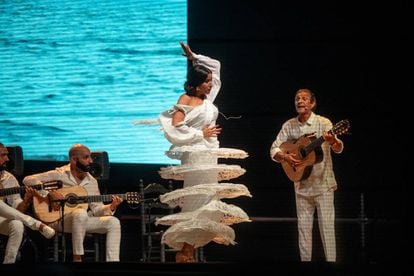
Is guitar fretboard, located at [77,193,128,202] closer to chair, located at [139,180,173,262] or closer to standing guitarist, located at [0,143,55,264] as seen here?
chair, located at [139,180,173,262]

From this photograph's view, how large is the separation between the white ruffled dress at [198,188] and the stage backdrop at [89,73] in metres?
1.96

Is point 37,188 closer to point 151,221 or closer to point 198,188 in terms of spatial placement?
point 151,221

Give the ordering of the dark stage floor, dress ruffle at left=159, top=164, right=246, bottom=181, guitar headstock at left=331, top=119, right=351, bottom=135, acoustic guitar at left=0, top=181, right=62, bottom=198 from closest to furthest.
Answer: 1. the dark stage floor
2. dress ruffle at left=159, top=164, right=246, bottom=181
3. guitar headstock at left=331, top=119, right=351, bottom=135
4. acoustic guitar at left=0, top=181, right=62, bottom=198

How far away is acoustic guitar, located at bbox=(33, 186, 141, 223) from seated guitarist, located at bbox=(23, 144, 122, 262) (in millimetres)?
11

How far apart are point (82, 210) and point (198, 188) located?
1088 mm

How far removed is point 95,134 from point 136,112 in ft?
1.38

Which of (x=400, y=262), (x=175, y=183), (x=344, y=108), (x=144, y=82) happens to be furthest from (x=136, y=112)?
(x=400, y=262)

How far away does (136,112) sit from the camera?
9039mm

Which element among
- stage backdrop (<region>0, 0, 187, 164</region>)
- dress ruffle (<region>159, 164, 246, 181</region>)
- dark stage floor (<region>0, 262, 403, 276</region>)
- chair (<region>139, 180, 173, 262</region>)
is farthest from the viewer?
stage backdrop (<region>0, 0, 187, 164</region>)

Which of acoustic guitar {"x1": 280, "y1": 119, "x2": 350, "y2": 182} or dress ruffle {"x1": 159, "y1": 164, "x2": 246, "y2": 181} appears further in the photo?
acoustic guitar {"x1": 280, "y1": 119, "x2": 350, "y2": 182}

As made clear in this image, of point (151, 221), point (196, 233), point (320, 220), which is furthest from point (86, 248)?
point (320, 220)

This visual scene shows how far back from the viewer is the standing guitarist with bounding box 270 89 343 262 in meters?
7.38

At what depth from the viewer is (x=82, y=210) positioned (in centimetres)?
750

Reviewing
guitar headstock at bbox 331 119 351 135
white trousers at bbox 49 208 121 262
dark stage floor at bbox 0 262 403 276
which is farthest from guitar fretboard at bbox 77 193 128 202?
dark stage floor at bbox 0 262 403 276
